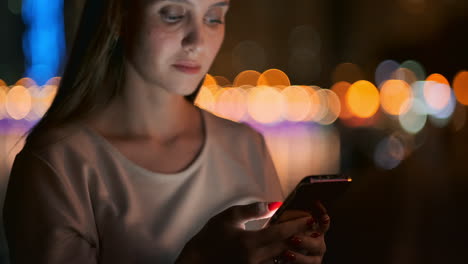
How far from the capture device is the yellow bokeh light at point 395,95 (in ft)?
111

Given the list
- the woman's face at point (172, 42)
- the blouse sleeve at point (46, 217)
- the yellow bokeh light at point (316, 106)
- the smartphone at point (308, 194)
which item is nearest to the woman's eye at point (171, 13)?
the woman's face at point (172, 42)

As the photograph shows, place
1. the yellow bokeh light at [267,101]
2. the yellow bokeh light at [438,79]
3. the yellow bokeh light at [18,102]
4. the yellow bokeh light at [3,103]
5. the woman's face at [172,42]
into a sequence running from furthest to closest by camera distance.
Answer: the yellow bokeh light at [267,101] → the yellow bokeh light at [438,79] → the yellow bokeh light at [3,103] → the yellow bokeh light at [18,102] → the woman's face at [172,42]

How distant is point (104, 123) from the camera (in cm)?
212

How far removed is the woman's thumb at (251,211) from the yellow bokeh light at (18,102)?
3392 centimetres

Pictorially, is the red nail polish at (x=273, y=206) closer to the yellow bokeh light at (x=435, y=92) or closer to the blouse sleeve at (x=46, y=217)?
the blouse sleeve at (x=46, y=217)

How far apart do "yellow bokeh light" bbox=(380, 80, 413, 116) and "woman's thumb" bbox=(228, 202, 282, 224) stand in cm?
2972

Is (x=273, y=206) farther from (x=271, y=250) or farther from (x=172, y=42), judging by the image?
(x=172, y=42)

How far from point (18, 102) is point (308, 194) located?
3863 centimetres

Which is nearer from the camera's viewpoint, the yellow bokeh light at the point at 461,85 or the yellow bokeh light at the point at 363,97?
the yellow bokeh light at the point at 363,97

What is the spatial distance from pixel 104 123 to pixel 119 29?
273mm

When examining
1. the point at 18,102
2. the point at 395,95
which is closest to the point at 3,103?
the point at 18,102

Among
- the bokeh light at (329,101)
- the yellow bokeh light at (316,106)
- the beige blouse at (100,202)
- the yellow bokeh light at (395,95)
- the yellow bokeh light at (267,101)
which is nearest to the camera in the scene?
the beige blouse at (100,202)

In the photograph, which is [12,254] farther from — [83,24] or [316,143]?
[316,143]

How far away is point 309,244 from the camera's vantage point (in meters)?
1.82
